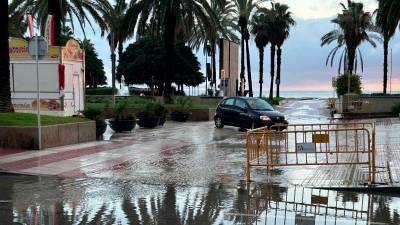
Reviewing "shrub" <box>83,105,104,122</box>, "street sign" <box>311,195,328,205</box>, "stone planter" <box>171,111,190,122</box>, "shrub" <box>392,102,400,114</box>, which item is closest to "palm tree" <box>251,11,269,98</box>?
"shrub" <box>392,102,400,114</box>

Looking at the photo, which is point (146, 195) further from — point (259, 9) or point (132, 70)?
point (132, 70)

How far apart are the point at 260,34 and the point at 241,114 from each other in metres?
46.4

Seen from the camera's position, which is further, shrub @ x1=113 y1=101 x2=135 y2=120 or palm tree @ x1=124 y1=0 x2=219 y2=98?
palm tree @ x1=124 y1=0 x2=219 y2=98

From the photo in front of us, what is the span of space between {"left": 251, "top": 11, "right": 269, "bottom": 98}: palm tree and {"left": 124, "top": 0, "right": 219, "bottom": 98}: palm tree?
36.6 metres

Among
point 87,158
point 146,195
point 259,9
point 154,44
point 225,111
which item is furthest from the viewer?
point 154,44

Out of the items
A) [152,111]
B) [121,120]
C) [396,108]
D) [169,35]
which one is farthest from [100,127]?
[396,108]

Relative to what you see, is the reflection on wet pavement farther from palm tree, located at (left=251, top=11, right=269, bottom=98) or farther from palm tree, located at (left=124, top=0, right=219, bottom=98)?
palm tree, located at (left=251, top=11, right=269, bottom=98)

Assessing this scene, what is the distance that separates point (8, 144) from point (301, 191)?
971cm

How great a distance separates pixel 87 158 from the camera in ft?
47.1

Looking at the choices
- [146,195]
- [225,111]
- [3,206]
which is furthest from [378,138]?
[3,206]

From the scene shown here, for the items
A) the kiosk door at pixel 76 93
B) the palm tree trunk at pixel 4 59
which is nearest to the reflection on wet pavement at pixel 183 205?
the palm tree trunk at pixel 4 59

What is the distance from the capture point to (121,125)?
22.4m

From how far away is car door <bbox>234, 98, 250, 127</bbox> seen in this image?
24.3 meters

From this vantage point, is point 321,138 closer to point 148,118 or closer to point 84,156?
point 84,156
